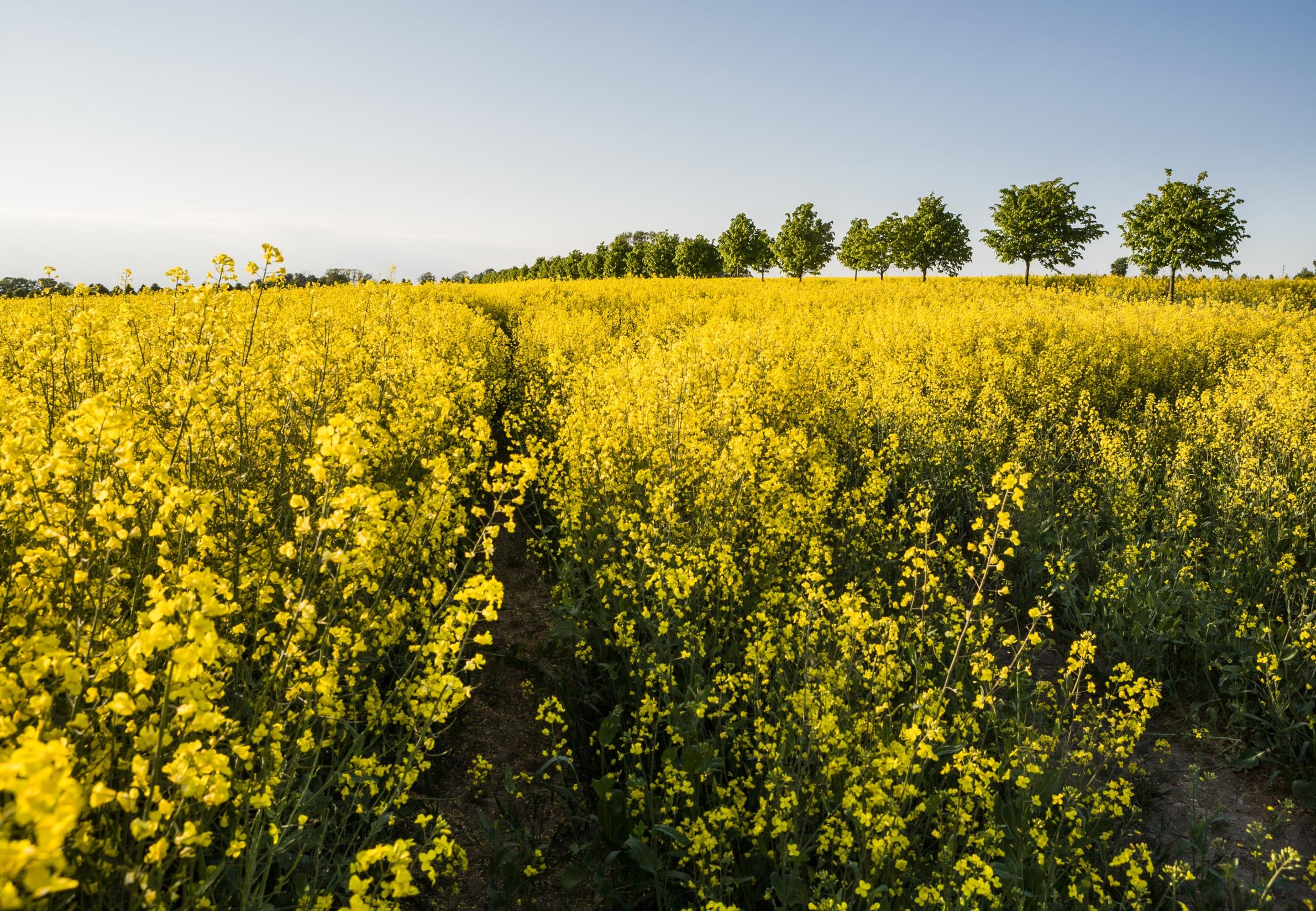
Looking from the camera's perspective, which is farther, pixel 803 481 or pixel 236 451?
pixel 803 481

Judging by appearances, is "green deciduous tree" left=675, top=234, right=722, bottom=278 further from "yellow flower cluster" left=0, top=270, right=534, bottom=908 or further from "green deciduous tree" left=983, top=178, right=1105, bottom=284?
"yellow flower cluster" left=0, top=270, right=534, bottom=908

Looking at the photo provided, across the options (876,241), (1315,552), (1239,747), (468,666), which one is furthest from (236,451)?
(876,241)

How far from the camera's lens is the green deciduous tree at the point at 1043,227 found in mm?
29203

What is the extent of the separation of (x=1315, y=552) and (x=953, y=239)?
107 feet

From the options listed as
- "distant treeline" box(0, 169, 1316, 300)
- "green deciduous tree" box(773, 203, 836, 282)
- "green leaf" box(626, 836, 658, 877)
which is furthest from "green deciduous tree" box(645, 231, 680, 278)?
"green leaf" box(626, 836, 658, 877)

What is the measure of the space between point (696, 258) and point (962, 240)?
1687 cm

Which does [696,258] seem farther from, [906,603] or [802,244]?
[906,603]

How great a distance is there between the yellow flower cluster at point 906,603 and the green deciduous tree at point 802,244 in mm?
29359

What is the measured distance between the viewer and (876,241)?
38.5 meters

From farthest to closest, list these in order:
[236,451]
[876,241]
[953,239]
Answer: [876,241], [953,239], [236,451]

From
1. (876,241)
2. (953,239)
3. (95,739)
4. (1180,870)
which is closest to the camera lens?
(95,739)

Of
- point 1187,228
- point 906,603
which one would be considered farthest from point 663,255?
point 906,603

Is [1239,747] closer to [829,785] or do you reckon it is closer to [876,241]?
[829,785]

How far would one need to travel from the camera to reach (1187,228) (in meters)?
25.3
